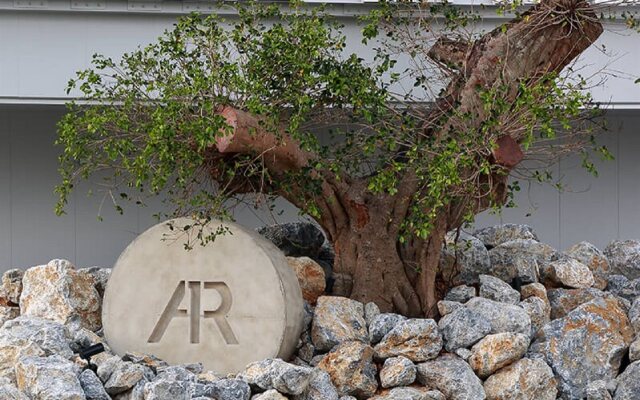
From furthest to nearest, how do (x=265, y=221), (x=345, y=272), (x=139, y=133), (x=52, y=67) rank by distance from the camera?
(x=265, y=221) < (x=52, y=67) < (x=345, y=272) < (x=139, y=133)

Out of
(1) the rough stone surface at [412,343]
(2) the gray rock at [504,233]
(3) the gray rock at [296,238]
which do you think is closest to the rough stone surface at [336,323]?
(1) the rough stone surface at [412,343]

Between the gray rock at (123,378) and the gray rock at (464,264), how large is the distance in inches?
110

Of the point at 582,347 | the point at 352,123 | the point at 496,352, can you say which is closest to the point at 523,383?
the point at 496,352

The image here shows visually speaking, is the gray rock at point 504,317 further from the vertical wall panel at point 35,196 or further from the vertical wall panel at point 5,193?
the vertical wall panel at point 5,193

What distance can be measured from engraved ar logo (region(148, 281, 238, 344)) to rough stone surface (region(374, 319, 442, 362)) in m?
1.05

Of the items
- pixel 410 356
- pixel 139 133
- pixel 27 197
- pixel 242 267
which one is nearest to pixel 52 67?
pixel 27 197

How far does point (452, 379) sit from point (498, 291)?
4.04 ft

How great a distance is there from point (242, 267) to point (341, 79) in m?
1.40

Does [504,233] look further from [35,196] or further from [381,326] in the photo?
[35,196]

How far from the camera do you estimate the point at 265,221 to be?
33.4ft

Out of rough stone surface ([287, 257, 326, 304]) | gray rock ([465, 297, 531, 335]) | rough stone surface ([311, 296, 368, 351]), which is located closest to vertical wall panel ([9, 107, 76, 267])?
rough stone surface ([287, 257, 326, 304])

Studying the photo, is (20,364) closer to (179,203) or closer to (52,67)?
(179,203)

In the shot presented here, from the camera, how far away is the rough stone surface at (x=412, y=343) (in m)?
7.43

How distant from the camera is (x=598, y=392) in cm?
735
